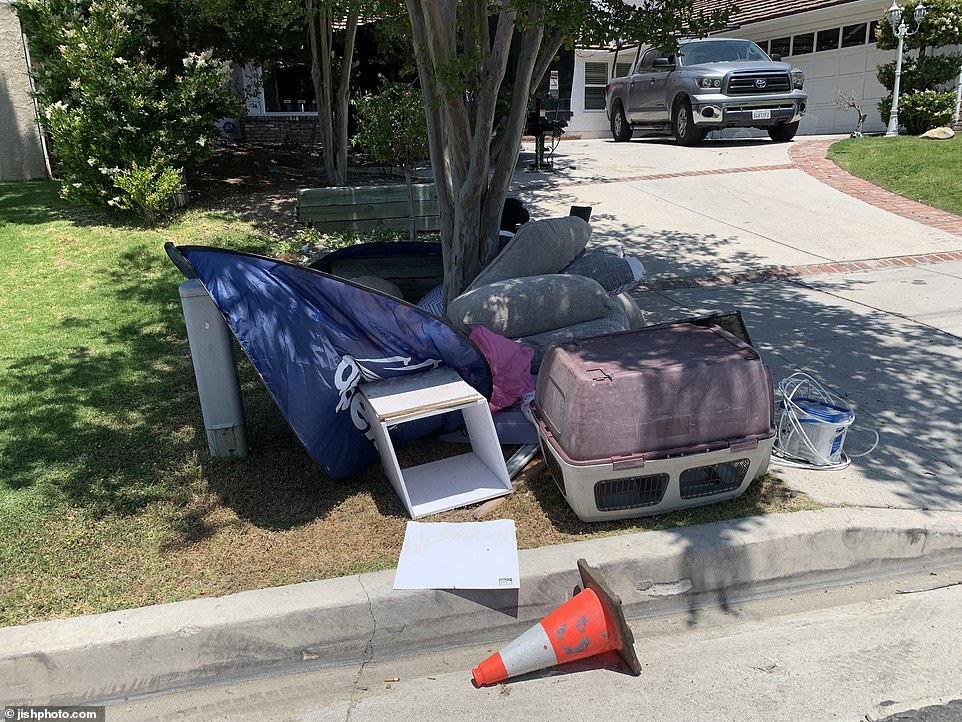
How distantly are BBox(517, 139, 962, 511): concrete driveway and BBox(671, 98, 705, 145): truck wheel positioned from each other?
0.94 m

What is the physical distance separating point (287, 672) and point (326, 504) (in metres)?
1.02

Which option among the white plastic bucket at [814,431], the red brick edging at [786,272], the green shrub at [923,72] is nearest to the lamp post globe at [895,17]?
the green shrub at [923,72]

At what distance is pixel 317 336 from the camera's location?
402 cm

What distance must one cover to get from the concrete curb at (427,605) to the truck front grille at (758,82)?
40.1 feet

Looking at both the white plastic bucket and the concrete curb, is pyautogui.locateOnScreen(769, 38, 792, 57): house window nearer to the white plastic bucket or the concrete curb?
the white plastic bucket

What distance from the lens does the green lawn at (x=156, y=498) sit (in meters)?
3.50

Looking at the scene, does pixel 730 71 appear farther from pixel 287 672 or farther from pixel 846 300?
pixel 287 672

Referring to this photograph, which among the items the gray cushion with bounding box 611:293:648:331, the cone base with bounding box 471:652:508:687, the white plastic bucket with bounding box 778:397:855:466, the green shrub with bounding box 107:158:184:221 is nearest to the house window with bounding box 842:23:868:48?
the green shrub with bounding box 107:158:184:221

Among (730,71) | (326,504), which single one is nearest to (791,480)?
(326,504)

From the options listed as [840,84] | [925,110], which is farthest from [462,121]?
[840,84]

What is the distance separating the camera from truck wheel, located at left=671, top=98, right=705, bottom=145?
602 inches

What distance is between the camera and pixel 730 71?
47.1 ft

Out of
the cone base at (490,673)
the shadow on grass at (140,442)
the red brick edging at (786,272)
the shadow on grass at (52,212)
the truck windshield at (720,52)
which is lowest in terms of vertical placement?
the cone base at (490,673)

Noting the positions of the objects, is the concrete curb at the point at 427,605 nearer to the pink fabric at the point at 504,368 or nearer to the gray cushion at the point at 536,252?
the pink fabric at the point at 504,368
